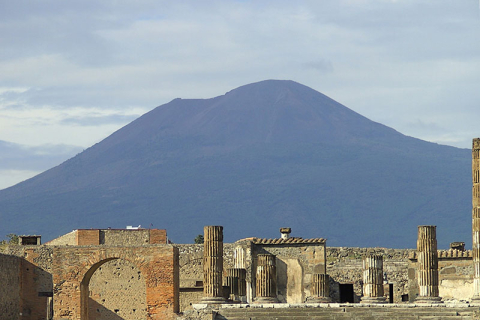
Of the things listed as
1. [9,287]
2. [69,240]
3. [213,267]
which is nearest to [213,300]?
[213,267]

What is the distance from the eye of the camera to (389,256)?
50062 mm

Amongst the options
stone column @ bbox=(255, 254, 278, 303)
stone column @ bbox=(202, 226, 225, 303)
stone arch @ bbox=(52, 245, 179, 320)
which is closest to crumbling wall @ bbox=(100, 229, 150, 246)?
stone arch @ bbox=(52, 245, 179, 320)

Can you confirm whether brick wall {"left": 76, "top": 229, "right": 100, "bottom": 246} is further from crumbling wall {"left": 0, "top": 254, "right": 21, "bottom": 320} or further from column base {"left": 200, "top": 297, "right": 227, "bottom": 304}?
column base {"left": 200, "top": 297, "right": 227, "bottom": 304}

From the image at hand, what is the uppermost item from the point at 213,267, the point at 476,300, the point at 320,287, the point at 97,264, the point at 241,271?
the point at 97,264

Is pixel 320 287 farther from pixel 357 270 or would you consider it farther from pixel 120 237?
pixel 120 237

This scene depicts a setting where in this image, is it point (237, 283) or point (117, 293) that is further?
point (117, 293)

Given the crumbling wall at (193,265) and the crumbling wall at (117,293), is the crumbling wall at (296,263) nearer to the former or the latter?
the crumbling wall at (193,265)

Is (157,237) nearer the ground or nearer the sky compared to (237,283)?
nearer the sky

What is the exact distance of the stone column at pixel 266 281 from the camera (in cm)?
4094

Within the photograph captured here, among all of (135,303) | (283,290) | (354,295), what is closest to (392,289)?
(354,295)

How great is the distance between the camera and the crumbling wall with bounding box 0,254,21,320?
1725 inches

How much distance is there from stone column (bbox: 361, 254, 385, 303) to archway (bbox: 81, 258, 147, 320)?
12.2 meters

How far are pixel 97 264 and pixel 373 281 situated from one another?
10.3 meters

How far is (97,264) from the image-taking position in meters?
42.7
